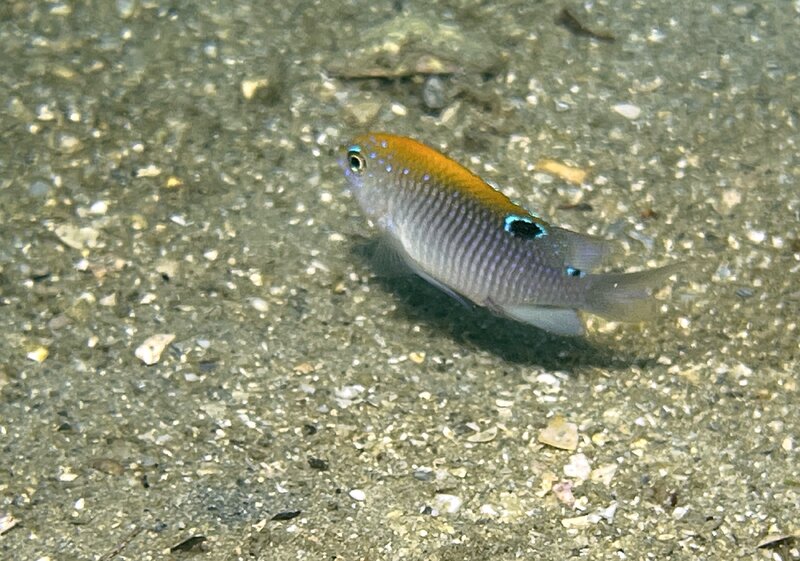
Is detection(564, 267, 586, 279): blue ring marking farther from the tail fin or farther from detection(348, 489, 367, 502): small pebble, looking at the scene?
detection(348, 489, 367, 502): small pebble

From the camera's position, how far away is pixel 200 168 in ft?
16.8

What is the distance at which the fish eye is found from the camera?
3.62 m

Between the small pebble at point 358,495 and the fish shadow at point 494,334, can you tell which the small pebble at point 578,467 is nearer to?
the fish shadow at point 494,334

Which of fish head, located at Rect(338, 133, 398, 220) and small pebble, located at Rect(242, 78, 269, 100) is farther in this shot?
small pebble, located at Rect(242, 78, 269, 100)

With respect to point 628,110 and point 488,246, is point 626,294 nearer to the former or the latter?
point 488,246

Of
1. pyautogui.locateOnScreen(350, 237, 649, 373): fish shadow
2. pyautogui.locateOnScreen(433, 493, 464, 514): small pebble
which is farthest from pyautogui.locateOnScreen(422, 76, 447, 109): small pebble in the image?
pyautogui.locateOnScreen(433, 493, 464, 514): small pebble

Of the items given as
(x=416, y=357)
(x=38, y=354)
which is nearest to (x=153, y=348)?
(x=38, y=354)

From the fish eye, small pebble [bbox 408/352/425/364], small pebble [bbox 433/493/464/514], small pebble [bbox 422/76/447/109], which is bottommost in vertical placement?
small pebble [bbox 433/493/464/514]

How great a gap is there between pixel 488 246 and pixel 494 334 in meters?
0.96

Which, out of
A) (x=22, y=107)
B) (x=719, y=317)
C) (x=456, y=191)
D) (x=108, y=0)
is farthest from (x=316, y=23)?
(x=719, y=317)

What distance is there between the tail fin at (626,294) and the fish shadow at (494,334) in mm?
779

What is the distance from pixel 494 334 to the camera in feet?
14.3

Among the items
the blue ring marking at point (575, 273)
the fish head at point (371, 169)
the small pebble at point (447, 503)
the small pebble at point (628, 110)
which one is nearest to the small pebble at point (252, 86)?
the fish head at point (371, 169)

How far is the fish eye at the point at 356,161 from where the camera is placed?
3617 millimetres
